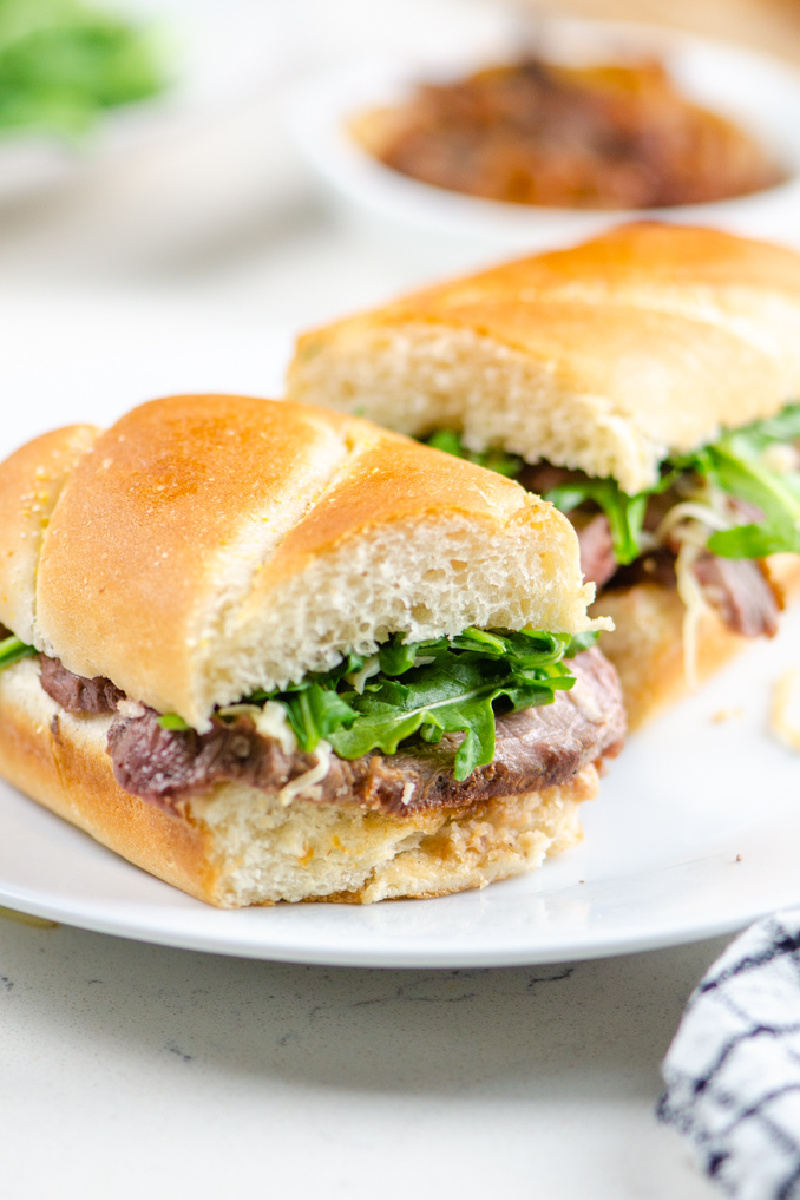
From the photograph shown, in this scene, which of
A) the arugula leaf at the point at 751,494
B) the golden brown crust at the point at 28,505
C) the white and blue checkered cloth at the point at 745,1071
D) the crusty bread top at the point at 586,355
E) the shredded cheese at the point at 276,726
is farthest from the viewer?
the arugula leaf at the point at 751,494

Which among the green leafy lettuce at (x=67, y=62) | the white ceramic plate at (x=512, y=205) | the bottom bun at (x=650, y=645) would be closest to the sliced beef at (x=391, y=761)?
the bottom bun at (x=650, y=645)

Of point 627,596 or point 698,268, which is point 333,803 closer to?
point 627,596

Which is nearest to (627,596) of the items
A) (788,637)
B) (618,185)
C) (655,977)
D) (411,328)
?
(788,637)

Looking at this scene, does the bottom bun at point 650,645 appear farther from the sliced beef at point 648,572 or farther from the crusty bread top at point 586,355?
the crusty bread top at point 586,355

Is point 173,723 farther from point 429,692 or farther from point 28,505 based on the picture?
point 28,505

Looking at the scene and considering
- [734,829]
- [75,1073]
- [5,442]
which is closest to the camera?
[75,1073]

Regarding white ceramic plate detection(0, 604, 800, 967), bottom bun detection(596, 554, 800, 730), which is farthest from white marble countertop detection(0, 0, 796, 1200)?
bottom bun detection(596, 554, 800, 730)
